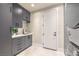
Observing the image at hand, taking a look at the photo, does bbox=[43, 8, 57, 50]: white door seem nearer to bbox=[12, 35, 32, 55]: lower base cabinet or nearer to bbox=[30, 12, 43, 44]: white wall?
bbox=[30, 12, 43, 44]: white wall

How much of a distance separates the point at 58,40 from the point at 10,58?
263cm

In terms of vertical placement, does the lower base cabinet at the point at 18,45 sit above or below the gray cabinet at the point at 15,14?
below

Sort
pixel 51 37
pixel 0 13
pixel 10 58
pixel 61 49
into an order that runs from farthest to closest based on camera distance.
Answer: pixel 51 37 < pixel 61 49 < pixel 0 13 < pixel 10 58

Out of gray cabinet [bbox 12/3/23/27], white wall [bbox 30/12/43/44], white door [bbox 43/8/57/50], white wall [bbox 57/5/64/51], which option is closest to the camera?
gray cabinet [bbox 12/3/23/27]

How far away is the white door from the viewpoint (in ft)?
11.0

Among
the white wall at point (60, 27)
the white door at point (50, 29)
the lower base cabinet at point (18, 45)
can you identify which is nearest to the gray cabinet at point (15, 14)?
the lower base cabinet at point (18, 45)

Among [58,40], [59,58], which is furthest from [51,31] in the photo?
[59,58]

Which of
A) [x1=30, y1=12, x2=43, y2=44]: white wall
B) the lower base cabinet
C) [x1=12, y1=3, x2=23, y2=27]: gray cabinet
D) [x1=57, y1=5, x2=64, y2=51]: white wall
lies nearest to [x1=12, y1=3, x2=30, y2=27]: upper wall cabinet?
[x1=12, y1=3, x2=23, y2=27]: gray cabinet

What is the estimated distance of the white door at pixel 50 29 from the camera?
3367 millimetres

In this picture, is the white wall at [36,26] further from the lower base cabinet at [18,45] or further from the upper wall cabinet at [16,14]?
the lower base cabinet at [18,45]

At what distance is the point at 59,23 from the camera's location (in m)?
3.23

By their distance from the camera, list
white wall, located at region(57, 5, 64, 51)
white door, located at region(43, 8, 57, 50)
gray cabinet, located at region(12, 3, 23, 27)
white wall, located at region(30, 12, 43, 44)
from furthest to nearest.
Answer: white wall, located at region(30, 12, 43, 44) → white door, located at region(43, 8, 57, 50) → white wall, located at region(57, 5, 64, 51) → gray cabinet, located at region(12, 3, 23, 27)

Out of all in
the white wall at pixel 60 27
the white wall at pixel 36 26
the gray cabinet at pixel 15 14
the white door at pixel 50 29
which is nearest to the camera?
the gray cabinet at pixel 15 14

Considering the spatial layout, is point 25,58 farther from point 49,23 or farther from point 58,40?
point 49,23
